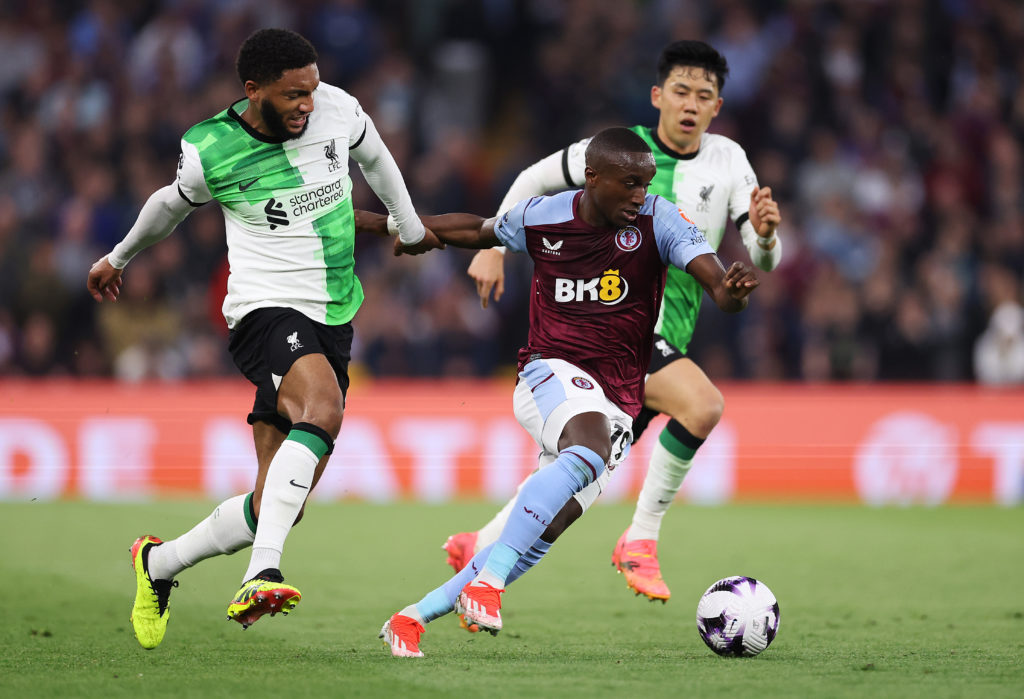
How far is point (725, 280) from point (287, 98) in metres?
2.01

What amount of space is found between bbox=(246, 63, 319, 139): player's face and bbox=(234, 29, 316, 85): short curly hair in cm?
3

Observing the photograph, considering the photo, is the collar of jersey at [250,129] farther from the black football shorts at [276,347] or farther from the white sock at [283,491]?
the white sock at [283,491]

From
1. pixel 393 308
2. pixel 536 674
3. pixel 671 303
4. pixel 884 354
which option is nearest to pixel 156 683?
pixel 536 674

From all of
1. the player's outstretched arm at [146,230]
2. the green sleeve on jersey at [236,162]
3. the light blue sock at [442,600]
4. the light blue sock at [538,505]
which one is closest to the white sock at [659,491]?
the light blue sock at [538,505]

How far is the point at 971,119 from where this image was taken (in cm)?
1641

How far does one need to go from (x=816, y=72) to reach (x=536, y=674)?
1298 centimetres

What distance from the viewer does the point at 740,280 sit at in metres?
5.48

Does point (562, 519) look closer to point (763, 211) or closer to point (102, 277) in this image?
point (763, 211)

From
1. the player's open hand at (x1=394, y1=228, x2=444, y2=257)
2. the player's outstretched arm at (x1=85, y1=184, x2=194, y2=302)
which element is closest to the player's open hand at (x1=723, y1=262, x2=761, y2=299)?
the player's open hand at (x1=394, y1=228, x2=444, y2=257)

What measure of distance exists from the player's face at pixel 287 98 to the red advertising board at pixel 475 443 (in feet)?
26.0

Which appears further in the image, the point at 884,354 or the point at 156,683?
the point at 884,354

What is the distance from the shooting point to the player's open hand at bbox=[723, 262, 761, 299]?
5.48 metres

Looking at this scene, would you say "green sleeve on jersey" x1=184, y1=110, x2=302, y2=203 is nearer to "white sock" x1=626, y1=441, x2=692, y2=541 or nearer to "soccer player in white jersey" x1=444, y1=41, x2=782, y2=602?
"soccer player in white jersey" x1=444, y1=41, x2=782, y2=602

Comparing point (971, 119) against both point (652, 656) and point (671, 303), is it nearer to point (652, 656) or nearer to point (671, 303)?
point (671, 303)
